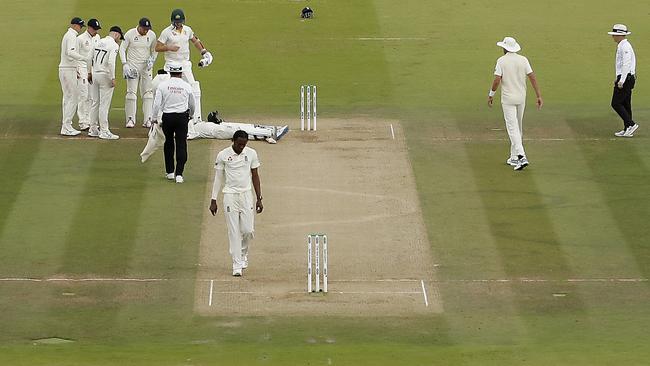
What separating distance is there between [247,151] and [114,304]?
2593 millimetres

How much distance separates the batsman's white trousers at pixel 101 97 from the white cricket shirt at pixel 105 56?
0.08m

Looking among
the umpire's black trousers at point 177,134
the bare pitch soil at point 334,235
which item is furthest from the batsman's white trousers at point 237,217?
the umpire's black trousers at point 177,134

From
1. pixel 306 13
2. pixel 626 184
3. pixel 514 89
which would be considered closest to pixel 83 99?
pixel 514 89

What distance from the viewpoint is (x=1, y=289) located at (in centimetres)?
2177

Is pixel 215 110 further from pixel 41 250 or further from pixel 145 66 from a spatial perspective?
pixel 41 250

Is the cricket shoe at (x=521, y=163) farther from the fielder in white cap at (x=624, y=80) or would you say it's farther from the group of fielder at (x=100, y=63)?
the group of fielder at (x=100, y=63)

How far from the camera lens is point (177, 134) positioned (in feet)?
86.2

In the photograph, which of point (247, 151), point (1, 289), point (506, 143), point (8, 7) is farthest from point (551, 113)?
point (8, 7)

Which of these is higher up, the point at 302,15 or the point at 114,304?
the point at 114,304

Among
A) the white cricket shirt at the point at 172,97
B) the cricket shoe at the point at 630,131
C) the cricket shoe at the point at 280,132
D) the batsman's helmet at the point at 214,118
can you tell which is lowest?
the cricket shoe at the point at 280,132

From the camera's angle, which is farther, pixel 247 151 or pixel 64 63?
pixel 64 63

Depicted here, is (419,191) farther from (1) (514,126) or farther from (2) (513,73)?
(2) (513,73)

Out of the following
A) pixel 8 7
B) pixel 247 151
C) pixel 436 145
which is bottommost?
pixel 8 7

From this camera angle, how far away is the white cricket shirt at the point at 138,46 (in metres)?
29.5
